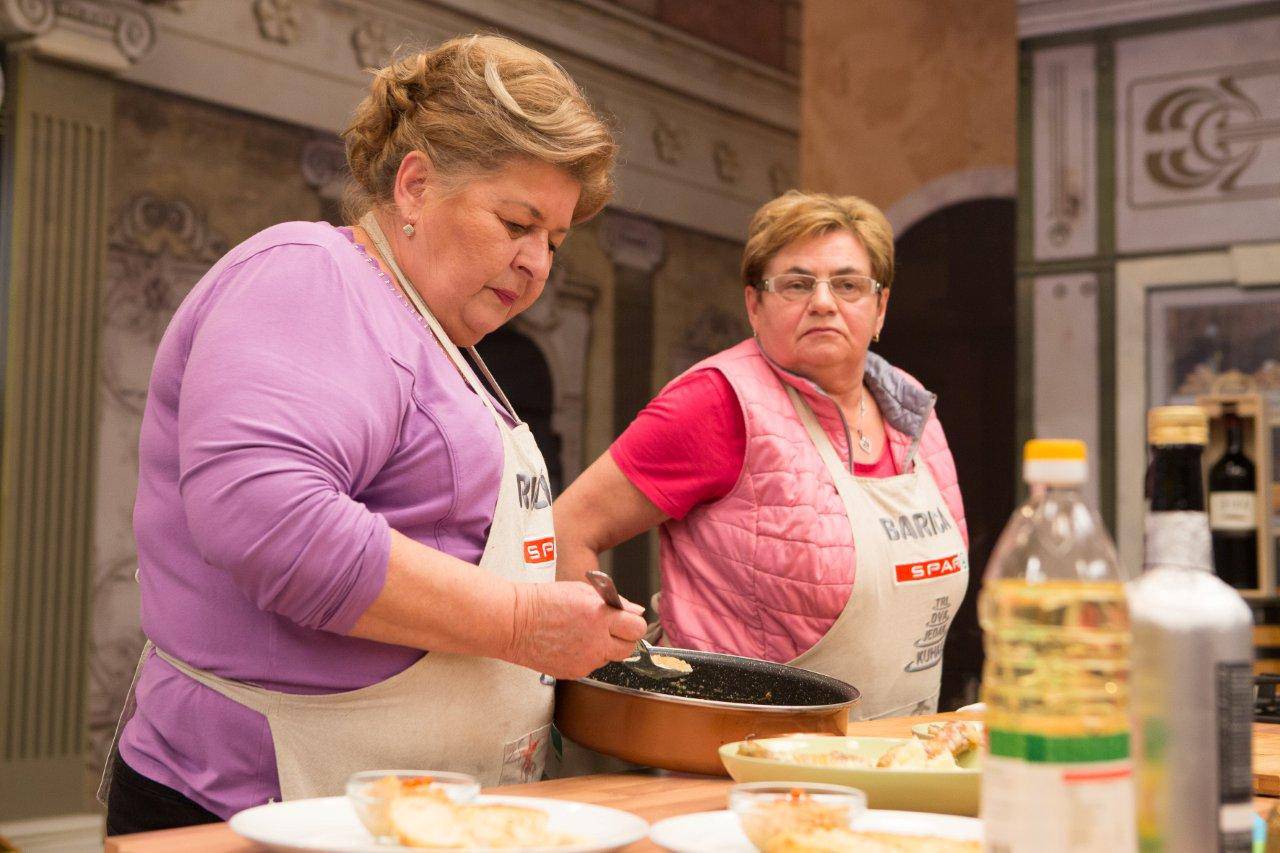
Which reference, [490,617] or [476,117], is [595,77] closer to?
[476,117]

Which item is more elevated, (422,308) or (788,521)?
(422,308)

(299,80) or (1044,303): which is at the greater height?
(299,80)

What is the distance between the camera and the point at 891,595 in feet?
7.87

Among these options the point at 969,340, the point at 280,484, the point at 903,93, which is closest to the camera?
the point at 280,484

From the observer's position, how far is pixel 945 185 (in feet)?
23.3

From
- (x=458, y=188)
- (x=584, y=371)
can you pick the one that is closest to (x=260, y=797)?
(x=458, y=188)

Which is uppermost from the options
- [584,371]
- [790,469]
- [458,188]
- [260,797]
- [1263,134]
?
[1263,134]

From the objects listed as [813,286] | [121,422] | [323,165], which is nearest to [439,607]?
[813,286]

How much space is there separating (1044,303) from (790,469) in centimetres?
401

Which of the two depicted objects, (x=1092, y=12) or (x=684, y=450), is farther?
(x=1092, y=12)

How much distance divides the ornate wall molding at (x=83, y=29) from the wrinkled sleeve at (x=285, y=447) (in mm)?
4297

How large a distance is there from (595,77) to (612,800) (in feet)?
25.8

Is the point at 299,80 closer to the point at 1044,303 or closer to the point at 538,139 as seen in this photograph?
the point at 1044,303

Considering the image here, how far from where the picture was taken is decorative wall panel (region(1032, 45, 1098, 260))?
19.9ft
